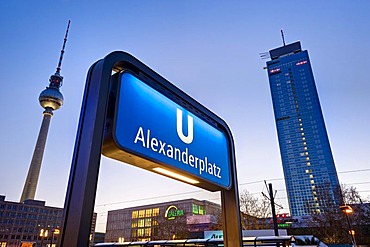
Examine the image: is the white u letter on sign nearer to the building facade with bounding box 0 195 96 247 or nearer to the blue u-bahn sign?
the blue u-bahn sign

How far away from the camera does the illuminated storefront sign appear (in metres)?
66.7

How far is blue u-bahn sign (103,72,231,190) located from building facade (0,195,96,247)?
326 ft

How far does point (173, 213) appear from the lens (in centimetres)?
6838

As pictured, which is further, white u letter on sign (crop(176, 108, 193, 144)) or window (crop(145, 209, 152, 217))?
window (crop(145, 209, 152, 217))

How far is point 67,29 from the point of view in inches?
4688

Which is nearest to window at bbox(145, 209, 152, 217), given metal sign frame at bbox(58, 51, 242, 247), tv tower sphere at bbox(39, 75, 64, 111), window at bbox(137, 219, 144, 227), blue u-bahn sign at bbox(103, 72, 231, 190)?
window at bbox(137, 219, 144, 227)

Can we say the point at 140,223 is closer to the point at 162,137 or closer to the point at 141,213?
the point at 141,213

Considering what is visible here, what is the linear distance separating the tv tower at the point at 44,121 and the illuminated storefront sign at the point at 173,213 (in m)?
63.0

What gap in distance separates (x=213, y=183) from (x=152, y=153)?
0.89 meters

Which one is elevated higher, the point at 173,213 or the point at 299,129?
the point at 299,129

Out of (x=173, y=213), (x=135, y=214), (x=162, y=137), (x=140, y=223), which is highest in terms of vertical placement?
(x=135, y=214)

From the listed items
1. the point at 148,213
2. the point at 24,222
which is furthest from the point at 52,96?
the point at 148,213

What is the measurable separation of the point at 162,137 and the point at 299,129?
12925 cm

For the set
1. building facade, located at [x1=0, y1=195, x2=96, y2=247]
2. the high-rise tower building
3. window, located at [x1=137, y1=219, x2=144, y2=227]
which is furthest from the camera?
the high-rise tower building
